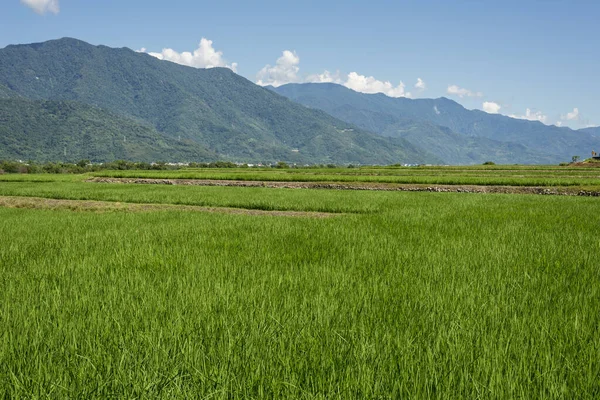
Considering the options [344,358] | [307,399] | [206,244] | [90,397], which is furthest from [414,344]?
[206,244]

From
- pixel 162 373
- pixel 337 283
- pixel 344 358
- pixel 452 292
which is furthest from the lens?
pixel 337 283

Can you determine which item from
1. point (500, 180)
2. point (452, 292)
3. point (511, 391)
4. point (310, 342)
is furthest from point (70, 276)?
point (500, 180)

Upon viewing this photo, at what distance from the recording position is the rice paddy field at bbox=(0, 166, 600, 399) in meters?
2.32

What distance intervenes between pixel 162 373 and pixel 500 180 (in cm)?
3604

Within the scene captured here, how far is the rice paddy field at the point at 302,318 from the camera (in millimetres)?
2316

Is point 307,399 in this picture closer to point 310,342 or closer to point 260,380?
point 260,380

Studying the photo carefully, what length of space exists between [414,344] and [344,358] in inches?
23.5

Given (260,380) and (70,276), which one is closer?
(260,380)

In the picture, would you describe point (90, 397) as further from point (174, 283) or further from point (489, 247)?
point (489, 247)

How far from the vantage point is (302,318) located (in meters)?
3.37

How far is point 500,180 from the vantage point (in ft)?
109

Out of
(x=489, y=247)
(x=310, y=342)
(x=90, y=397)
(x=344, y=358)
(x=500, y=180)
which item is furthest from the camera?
(x=500, y=180)

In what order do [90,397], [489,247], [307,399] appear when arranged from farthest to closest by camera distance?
1. [489,247]
2. [90,397]
3. [307,399]

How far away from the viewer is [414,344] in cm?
285
